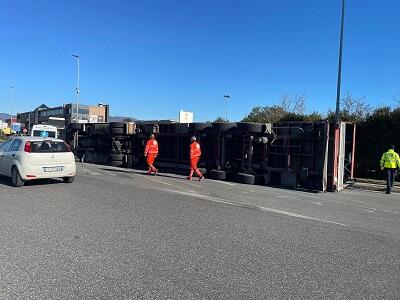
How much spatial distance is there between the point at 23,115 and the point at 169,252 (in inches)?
2626

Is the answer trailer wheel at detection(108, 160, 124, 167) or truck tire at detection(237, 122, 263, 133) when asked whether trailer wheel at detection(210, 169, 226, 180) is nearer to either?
truck tire at detection(237, 122, 263, 133)

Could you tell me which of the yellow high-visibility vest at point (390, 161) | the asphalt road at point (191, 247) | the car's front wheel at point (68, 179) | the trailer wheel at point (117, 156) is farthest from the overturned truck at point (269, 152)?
the car's front wheel at point (68, 179)

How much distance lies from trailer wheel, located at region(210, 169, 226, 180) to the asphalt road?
5.54m

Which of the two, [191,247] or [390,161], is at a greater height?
[390,161]

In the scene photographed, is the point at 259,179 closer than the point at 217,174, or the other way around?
the point at 259,179

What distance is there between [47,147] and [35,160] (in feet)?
2.11

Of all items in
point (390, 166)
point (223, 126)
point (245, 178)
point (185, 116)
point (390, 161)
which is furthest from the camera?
point (185, 116)

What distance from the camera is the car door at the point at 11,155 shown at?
1297 centimetres

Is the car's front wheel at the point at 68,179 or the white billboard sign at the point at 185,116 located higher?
the white billboard sign at the point at 185,116

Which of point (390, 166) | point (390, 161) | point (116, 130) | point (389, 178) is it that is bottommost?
point (389, 178)

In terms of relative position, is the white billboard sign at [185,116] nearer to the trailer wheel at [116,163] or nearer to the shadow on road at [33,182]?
the trailer wheel at [116,163]

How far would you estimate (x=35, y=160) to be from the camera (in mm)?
12594

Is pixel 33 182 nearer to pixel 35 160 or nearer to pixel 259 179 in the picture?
pixel 35 160

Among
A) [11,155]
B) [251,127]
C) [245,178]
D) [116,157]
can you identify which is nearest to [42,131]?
[116,157]
